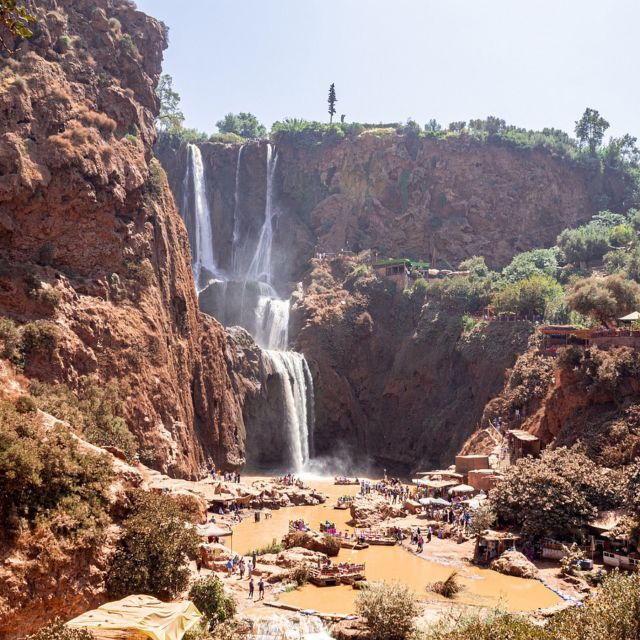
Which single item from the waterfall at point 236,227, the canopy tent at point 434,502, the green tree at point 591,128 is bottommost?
the canopy tent at point 434,502

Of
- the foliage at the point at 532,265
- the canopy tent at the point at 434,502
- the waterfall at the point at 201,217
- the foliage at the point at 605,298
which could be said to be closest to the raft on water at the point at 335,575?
the canopy tent at the point at 434,502

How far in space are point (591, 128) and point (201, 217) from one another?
184ft

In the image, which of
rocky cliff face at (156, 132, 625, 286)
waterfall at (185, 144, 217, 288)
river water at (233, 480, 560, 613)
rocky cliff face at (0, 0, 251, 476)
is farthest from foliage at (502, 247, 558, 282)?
river water at (233, 480, 560, 613)

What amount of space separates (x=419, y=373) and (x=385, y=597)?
A: 4517 cm

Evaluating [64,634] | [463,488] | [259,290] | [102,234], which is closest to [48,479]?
[64,634]

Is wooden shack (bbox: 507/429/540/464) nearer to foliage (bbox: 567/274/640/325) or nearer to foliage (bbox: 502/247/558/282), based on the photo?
foliage (bbox: 567/274/640/325)

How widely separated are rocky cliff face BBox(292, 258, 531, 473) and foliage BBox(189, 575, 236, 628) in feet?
124

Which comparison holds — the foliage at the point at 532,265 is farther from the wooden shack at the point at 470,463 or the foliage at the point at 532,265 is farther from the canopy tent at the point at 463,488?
the canopy tent at the point at 463,488

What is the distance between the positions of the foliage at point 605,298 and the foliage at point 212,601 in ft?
107

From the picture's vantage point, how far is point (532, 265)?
234ft

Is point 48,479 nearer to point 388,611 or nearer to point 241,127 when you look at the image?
point 388,611

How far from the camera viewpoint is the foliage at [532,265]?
2778 inches

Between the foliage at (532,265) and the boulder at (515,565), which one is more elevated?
the foliage at (532,265)

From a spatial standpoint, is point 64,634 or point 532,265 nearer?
point 64,634
